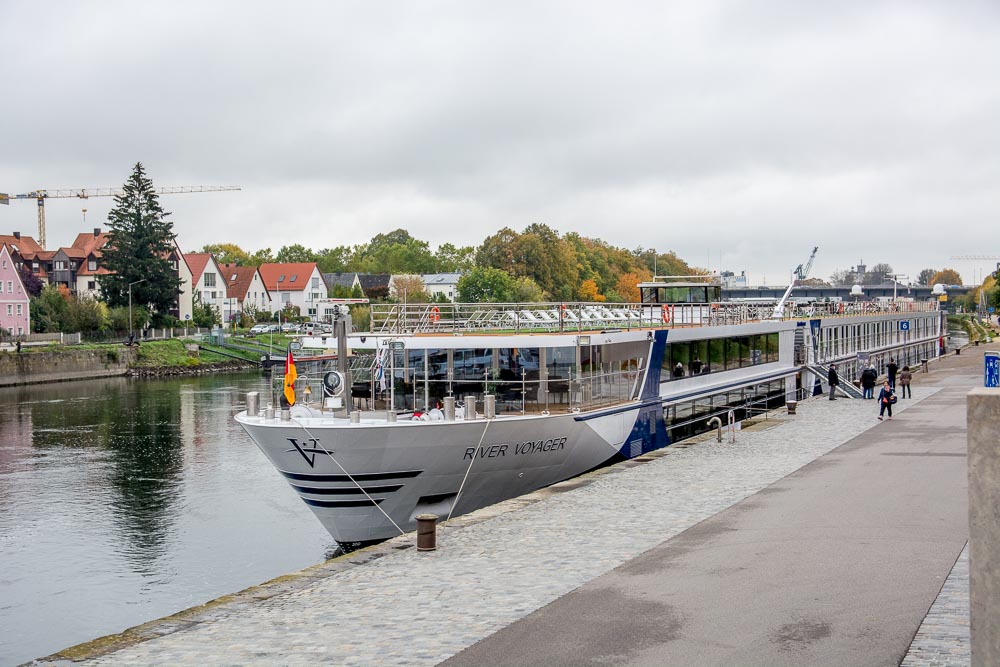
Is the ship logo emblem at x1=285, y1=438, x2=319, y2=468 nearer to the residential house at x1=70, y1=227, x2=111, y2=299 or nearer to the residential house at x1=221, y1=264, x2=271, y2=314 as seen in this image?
the residential house at x1=70, y1=227, x2=111, y2=299

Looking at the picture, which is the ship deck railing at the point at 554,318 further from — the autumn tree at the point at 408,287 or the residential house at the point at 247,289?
the residential house at the point at 247,289

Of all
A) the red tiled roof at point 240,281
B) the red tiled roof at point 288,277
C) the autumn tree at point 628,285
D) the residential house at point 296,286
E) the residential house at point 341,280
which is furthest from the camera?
the residential house at point 341,280

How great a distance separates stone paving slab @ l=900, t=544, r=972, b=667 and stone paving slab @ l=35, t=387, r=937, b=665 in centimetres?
418

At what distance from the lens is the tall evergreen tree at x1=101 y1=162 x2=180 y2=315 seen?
92.3 m

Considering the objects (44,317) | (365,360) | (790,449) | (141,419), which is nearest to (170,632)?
(365,360)

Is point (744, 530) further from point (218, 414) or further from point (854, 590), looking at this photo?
point (218, 414)

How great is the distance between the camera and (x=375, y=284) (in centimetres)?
15112

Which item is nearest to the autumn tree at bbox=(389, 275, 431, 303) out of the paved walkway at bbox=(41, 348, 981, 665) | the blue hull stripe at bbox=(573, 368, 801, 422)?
the blue hull stripe at bbox=(573, 368, 801, 422)

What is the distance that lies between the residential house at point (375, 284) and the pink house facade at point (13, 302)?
59.5 metres

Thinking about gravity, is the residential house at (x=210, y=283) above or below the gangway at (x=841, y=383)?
above

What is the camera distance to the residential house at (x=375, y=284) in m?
146

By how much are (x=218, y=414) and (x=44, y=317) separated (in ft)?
155

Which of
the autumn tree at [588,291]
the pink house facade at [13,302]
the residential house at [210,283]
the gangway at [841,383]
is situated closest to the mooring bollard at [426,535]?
the gangway at [841,383]

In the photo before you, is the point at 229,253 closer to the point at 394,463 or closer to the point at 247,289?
the point at 247,289
